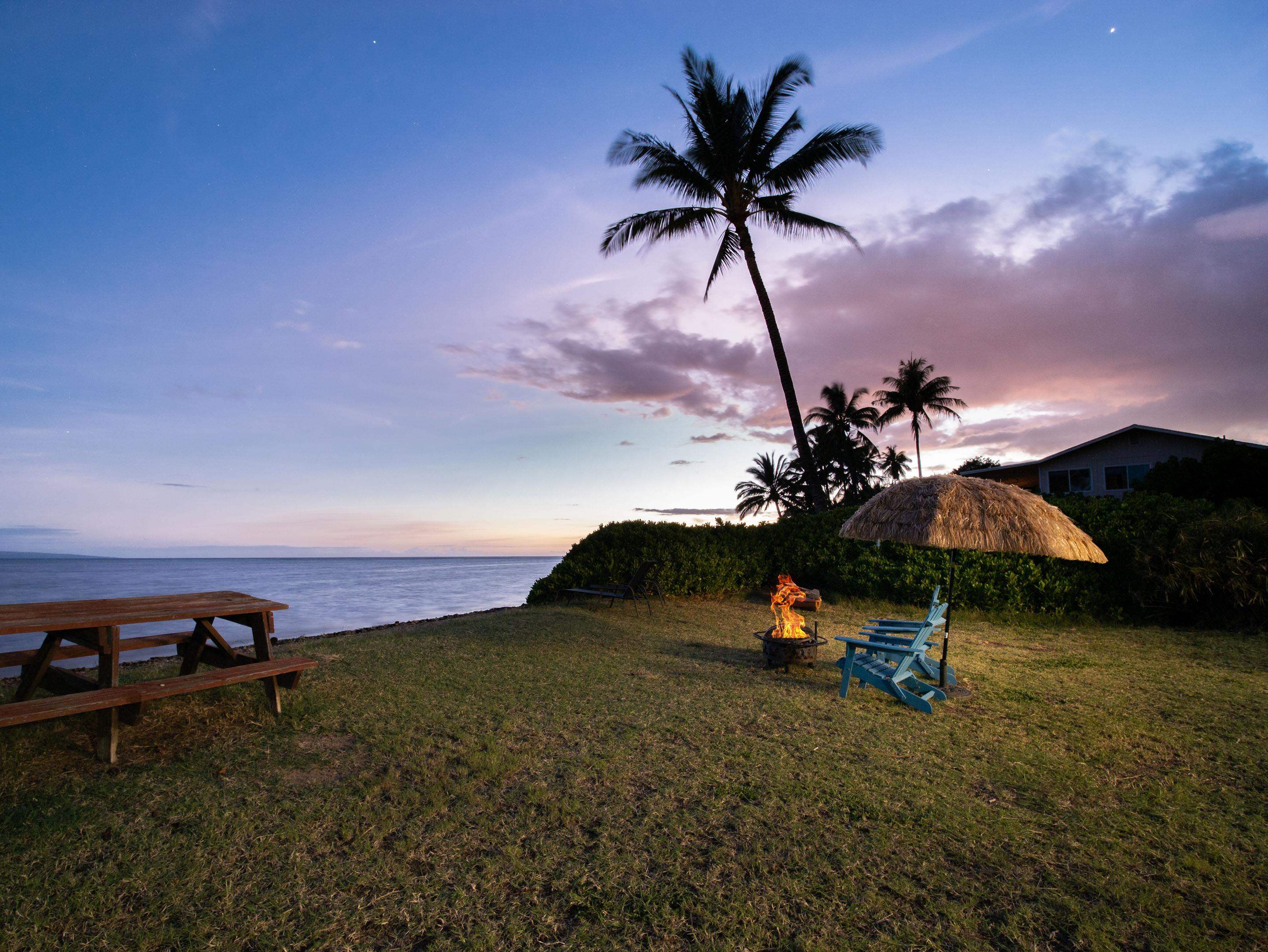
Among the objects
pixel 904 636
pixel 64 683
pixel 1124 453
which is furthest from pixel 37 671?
pixel 1124 453

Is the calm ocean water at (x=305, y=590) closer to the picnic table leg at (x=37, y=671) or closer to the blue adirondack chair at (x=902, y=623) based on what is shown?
the picnic table leg at (x=37, y=671)

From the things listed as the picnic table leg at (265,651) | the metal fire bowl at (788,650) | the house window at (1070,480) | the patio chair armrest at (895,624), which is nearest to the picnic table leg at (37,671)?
the picnic table leg at (265,651)

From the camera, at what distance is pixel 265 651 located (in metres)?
4.76

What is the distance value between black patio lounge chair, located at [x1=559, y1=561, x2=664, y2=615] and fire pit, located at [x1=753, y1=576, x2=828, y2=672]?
3.50 metres

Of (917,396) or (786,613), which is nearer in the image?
(786,613)

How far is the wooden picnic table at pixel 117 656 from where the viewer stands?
11.5ft

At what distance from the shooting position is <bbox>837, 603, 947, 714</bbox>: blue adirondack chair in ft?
17.3

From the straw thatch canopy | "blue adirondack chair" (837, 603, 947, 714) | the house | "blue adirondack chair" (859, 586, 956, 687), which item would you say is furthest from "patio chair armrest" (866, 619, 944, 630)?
the house

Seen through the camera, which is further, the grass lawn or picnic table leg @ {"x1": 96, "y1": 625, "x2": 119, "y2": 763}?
picnic table leg @ {"x1": 96, "y1": 625, "x2": 119, "y2": 763}

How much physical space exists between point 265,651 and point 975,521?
592 centimetres

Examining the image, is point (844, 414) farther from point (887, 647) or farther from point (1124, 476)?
point (887, 647)

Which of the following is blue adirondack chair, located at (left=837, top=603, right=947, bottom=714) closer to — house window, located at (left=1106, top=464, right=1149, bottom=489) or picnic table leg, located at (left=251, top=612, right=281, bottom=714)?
picnic table leg, located at (left=251, top=612, right=281, bottom=714)

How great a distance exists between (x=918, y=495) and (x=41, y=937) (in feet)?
20.3

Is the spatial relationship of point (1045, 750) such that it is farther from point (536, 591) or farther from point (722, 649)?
point (536, 591)
